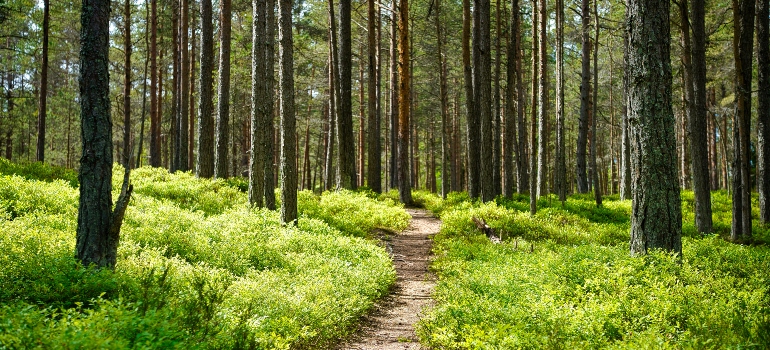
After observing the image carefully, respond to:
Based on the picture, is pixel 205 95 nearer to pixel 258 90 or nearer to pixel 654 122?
pixel 258 90

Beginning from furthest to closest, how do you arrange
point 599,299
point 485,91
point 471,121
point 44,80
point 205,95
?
1. point 44,80
2. point 471,121
3. point 485,91
4. point 205,95
5. point 599,299

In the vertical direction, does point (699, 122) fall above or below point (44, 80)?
below

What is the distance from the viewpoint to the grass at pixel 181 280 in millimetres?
4004

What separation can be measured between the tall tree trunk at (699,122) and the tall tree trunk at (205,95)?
14.5 meters

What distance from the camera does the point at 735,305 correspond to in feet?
18.0

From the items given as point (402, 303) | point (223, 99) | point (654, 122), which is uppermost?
point (223, 99)

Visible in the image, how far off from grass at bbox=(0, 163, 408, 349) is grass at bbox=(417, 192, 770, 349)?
161cm

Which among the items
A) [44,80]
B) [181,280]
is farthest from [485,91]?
[44,80]

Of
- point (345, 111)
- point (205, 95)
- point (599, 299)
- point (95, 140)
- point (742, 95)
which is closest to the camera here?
point (95, 140)

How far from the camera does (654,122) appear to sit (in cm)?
722

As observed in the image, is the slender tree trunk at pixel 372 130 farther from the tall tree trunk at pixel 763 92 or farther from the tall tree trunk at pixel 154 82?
the tall tree trunk at pixel 763 92

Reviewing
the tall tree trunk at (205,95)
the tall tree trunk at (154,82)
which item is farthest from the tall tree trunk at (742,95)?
the tall tree trunk at (154,82)

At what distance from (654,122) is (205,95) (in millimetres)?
14290

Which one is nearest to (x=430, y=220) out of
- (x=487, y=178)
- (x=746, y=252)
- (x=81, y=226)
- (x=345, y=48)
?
(x=487, y=178)
